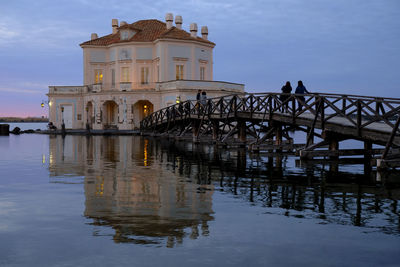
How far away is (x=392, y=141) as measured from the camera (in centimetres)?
1318

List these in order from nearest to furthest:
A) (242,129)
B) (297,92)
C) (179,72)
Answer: (297,92)
(242,129)
(179,72)

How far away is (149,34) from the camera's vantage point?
51.4m

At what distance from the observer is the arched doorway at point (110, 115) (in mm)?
50750

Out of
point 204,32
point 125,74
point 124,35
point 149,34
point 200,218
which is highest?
point 204,32

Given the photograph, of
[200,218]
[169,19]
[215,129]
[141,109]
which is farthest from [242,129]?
[169,19]

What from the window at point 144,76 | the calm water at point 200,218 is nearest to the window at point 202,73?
the window at point 144,76

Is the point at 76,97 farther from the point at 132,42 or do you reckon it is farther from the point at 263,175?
the point at 263,175

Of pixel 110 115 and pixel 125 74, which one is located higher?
pixel 125 74

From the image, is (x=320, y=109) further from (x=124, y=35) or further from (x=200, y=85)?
(x=124, y=35)

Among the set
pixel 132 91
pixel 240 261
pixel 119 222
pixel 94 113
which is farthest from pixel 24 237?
pixel 94 113

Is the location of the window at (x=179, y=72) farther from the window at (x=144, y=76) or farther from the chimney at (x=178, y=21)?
the chimney at (x=178, y=21)

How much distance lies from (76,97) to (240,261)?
2032 inches

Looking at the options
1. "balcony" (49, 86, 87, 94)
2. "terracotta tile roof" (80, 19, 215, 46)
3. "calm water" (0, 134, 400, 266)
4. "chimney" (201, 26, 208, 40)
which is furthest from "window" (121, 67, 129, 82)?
"calm water" (0, 134, 400, 266)

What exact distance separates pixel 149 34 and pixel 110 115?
9.72 meters
